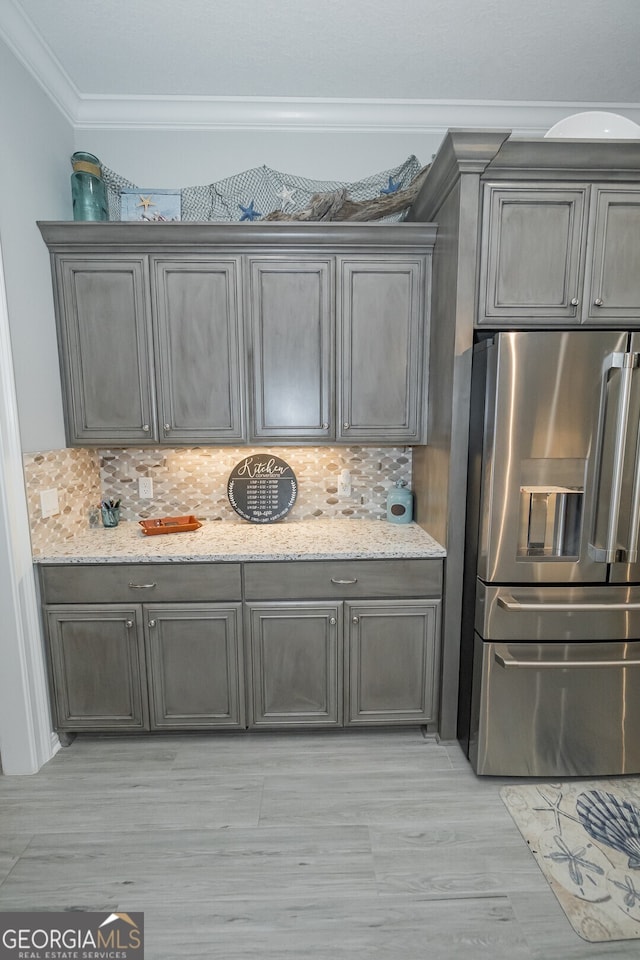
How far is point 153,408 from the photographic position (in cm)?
229

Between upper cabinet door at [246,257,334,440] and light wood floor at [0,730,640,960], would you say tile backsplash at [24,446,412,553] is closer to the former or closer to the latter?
upper cabinet door at [246,257,334,440]

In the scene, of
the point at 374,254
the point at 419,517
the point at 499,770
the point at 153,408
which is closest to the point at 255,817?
the point at 499,770

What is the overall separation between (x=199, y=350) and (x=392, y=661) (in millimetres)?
1815

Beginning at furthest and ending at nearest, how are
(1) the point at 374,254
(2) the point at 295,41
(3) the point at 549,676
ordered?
(1) the point at 374,254 → (2) the point at 295,41 → (3) the point at 549,676

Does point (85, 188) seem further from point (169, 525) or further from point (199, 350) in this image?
point (169, 525)

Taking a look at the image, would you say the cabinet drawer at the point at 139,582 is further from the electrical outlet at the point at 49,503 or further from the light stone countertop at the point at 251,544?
the electrical outlet at the point at 49,503

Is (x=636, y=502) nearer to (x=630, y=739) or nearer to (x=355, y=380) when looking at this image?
(x=630, y=739)

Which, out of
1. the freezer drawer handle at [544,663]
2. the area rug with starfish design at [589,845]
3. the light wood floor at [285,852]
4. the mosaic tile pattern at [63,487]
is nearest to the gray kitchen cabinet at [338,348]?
the mosaic tile pattern at [63,487]

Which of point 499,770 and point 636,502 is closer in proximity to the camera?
point 636,502

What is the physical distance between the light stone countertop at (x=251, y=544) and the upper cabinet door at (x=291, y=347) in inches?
20.6

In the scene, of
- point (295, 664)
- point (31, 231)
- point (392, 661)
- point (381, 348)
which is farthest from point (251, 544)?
point (31, 231)

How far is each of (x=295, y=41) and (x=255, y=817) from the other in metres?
3.33

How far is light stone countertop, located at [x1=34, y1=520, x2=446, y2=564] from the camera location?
205cm

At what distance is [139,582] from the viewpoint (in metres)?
2.05
